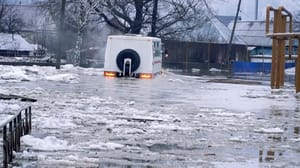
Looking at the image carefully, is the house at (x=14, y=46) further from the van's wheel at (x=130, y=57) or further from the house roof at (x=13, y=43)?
the van's wheel at (x=130, y=57)

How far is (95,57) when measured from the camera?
2554 inches

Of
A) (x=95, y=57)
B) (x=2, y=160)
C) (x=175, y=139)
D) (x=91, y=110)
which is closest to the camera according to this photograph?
(x=2, y=160)

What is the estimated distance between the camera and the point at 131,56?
36.4 m

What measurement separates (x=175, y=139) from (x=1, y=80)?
1778 cm

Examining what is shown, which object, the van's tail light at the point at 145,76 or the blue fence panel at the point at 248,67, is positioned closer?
the van's tail light at the point at 145,76

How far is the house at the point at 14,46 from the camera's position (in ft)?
244

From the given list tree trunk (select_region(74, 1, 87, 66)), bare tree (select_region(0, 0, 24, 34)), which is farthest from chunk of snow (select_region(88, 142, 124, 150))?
bare tree (select_region(0, 0, 24, 34))

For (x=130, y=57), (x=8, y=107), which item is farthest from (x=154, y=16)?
(x=8, y=107)

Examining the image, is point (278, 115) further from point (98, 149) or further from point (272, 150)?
point (98, 149)

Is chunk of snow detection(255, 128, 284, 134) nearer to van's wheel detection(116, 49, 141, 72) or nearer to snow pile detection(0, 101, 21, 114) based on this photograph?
snow pile detection(0, 101, 21, 114)

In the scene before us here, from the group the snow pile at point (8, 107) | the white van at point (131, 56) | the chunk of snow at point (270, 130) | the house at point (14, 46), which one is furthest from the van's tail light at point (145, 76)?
the house at point (14, 46)

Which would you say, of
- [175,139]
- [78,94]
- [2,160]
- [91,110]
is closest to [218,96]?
[78,94]

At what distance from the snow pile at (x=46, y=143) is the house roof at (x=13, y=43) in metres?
64.4

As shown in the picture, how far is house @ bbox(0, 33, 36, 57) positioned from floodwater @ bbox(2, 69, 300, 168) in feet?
166
